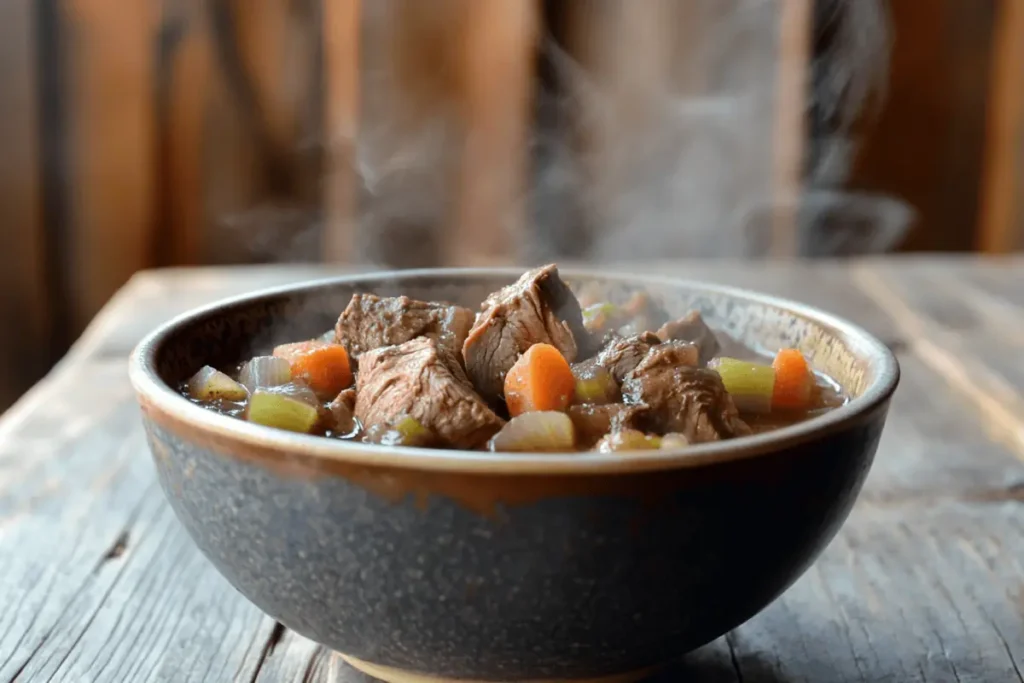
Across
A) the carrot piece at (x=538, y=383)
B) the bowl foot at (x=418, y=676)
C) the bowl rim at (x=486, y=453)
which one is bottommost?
the bowl foot at (x=418, y=676)

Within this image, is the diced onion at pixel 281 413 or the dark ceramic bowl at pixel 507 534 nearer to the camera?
the dark ceramic bowl at pixel 507 534

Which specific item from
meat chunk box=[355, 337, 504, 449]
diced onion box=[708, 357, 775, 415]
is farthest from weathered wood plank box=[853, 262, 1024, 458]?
meat chunk box=[355, 337, 504, 449]

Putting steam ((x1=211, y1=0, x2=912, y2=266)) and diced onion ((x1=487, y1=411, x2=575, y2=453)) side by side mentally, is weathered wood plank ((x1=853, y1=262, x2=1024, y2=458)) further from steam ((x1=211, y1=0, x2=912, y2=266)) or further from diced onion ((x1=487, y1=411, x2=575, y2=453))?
steam ((x1=211, y1=0, x2=912, y2=266))

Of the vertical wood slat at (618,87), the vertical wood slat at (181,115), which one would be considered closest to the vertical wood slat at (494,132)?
the vertical wood slat at (618,87)

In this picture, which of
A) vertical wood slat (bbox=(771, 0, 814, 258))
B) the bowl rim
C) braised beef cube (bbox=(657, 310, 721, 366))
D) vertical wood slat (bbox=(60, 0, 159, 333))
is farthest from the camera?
vertical wood slat (bbox=(771, 0, 814, 258))

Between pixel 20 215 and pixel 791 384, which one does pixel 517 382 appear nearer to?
pixel 791 384

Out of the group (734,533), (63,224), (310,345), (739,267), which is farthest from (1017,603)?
(63,224)

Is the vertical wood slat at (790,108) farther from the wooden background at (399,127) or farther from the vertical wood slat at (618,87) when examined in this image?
the vertical wood slat at (618,87)
